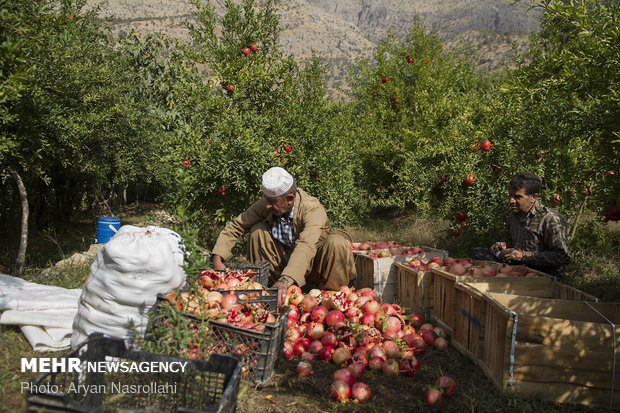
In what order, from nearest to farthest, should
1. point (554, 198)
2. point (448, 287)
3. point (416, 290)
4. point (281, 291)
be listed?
point (281, 291) → point (448, 287) → point (416, 290) → point (554, 198)

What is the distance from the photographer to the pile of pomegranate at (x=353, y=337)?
318 centimetres

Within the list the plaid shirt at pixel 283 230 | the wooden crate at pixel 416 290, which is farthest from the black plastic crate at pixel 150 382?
the wooden crate at pixel 416 290

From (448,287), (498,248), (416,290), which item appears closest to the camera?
(448,287)

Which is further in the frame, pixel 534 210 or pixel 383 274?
pixel 383 274

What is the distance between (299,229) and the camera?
4.48m

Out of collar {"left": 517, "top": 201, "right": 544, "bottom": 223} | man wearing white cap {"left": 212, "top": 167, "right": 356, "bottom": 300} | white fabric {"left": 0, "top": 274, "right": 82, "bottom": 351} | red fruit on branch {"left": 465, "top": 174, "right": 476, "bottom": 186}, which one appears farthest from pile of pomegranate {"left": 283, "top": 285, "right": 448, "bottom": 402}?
red fruit on branch {"left": 465, "top": 174, "right": 476, "bottom": 186}

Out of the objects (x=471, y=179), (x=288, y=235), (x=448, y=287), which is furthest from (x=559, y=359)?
(x=471, y=179)

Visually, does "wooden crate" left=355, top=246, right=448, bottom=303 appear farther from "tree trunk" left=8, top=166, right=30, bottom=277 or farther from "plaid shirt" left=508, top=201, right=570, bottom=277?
"tree trunk" left=8, top=166, right=30, bottom=277

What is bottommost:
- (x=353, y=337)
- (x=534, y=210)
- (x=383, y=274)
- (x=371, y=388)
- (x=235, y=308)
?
(x=371, y=388)

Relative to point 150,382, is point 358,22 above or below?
above

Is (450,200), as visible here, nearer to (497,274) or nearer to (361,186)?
(497,274)

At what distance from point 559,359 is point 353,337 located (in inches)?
57.5

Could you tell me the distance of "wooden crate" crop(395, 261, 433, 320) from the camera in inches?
170

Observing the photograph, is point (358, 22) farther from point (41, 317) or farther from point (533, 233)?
point (41, 317)
